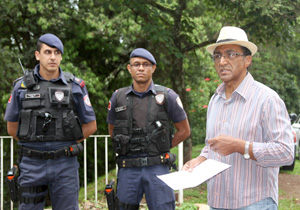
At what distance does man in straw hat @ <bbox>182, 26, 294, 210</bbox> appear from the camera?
2.31 m

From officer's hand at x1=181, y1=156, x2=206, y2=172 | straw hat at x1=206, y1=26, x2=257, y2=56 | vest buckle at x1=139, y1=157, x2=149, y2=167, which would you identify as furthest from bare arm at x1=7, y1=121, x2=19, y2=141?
straw hat at x1=206, y1=26, x2=257, y2=56

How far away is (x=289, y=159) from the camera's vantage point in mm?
2283

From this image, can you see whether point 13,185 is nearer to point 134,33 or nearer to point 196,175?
point 196,175

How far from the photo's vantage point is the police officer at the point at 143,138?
4.04m

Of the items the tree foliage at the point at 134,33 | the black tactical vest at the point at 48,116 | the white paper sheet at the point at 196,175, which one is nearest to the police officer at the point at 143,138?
the black tactical vest at the point at 48,116

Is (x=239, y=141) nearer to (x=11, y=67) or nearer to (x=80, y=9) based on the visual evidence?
(x=11, y=67)

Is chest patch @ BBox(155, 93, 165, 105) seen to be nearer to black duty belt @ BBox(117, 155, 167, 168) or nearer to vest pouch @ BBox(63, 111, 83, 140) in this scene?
black duty belt @ BBox(117, 155, 167, 168)

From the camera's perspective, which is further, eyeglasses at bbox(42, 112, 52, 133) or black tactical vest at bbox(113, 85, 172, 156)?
black tactical vest at bbox(113, 85, 172, 156)

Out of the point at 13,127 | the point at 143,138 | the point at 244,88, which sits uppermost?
the point at 244,88

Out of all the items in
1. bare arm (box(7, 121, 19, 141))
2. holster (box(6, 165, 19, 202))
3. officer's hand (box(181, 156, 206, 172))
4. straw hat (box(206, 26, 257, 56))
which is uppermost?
straw hat (box(206, 26, 257, 56))

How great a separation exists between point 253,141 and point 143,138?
182cm

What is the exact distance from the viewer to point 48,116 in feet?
12.9

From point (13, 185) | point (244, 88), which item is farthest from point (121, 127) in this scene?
point (244, 88)

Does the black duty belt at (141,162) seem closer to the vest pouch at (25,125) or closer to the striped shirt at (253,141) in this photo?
the vest pouch at (25,125)
